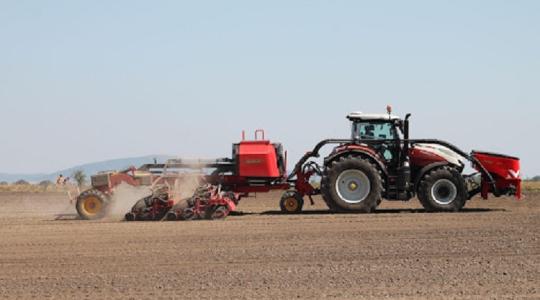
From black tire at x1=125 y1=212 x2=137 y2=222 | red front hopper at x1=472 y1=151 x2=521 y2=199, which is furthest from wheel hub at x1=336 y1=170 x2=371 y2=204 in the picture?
black tire at x1=125 y1=212 x2=137 y2=222

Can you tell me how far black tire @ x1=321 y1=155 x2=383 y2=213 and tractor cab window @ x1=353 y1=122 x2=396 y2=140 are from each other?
74cm

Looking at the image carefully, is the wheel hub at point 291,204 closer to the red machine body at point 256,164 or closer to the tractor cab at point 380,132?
the red machine body at point 256,164

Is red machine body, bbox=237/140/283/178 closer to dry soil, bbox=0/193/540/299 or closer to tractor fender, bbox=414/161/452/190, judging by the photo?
dry soil, bbox=0/193/540/299

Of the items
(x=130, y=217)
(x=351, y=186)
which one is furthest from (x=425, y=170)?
(x=130, y=217)

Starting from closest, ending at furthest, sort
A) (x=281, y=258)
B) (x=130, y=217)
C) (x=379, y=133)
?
(x=281, y=258)
(x=130, y=217)
(x=379, y=133)

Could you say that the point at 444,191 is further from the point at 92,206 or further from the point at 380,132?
the point at 92,206

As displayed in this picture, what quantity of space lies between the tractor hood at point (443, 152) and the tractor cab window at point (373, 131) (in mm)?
674

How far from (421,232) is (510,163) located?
594cm

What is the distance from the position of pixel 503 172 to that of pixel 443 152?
1.43 metres

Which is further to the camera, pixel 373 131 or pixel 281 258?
pixel 373 131

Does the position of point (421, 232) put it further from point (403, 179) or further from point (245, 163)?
point (245, 163)

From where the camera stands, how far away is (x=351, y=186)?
2067 cm

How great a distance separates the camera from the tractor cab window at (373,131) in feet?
69.2

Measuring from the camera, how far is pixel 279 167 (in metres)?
21.6
